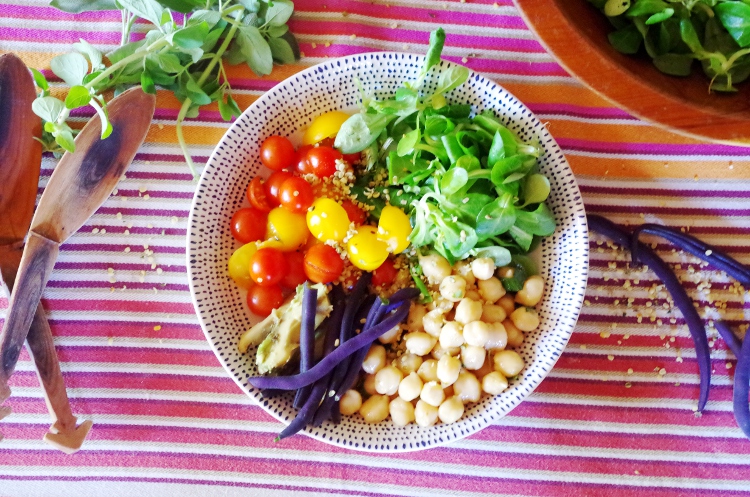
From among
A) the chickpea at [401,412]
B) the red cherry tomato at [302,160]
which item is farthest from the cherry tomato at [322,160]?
the chickpea at [401,412]

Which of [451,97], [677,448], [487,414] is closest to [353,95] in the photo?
[451,97]

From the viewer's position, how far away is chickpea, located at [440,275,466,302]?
999 millimetres

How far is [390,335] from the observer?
103cm

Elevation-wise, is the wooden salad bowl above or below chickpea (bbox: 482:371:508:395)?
above

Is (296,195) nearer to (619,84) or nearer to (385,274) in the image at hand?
(385,274)

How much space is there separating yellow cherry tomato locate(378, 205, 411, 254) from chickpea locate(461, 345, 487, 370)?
216 mm

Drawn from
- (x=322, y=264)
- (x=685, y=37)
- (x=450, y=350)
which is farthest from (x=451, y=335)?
(x=685, y=37)

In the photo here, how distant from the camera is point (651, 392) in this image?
3.69 ft

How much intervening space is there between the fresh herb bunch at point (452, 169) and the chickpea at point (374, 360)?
202 mm

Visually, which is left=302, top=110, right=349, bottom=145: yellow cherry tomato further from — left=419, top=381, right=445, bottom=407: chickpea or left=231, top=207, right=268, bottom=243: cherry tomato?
left=419, top=381, right=445, bottom=407: chickpea

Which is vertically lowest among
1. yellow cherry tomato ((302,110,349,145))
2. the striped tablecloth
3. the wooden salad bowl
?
the striped tablecloth

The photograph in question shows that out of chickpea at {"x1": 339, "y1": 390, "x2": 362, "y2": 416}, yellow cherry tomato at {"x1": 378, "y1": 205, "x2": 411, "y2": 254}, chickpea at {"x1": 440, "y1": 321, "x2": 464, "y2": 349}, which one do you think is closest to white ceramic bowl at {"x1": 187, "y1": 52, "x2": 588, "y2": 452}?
chickpea at {"x1": 339, "y1": 390, "x2": 362, "y2": 416}

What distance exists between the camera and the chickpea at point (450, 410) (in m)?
0.99

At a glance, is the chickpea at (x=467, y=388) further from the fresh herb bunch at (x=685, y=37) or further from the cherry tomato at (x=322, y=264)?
the fresh herb bunch at (x=685, y=37)
